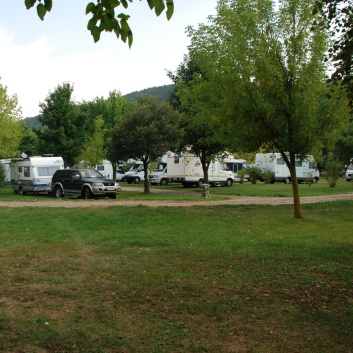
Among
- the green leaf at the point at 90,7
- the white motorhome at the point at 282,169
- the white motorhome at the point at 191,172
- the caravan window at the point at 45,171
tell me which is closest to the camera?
the green leaf at the point at 90,7

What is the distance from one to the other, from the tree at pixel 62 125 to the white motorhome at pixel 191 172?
7060 mm

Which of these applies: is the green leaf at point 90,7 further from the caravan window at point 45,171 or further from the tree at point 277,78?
the caravan window at point 45,171

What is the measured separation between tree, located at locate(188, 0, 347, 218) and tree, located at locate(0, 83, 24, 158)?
20.0 m

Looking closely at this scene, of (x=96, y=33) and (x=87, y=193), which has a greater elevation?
(x=96, y=33)

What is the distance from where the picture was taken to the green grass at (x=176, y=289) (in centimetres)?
428

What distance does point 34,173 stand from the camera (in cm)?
2798

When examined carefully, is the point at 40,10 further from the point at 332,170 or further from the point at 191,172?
the point at 191,172

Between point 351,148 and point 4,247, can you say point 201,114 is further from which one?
point 351,148

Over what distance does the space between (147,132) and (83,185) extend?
188 inches

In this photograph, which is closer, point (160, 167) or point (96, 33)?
point (96, 33)

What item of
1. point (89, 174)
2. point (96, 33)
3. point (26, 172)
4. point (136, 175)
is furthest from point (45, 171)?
point (96, 33)

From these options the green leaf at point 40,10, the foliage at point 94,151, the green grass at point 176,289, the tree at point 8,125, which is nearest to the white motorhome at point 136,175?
the foliage at point 94,151

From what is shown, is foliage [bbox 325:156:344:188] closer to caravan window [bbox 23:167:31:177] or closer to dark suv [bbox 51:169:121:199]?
dark suv [bbox 51:169:121:199]

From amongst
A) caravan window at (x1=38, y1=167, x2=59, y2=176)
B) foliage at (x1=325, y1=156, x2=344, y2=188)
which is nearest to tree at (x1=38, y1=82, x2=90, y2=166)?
caravan window at (x1=38, y1=167, x2=59, y2=176)
